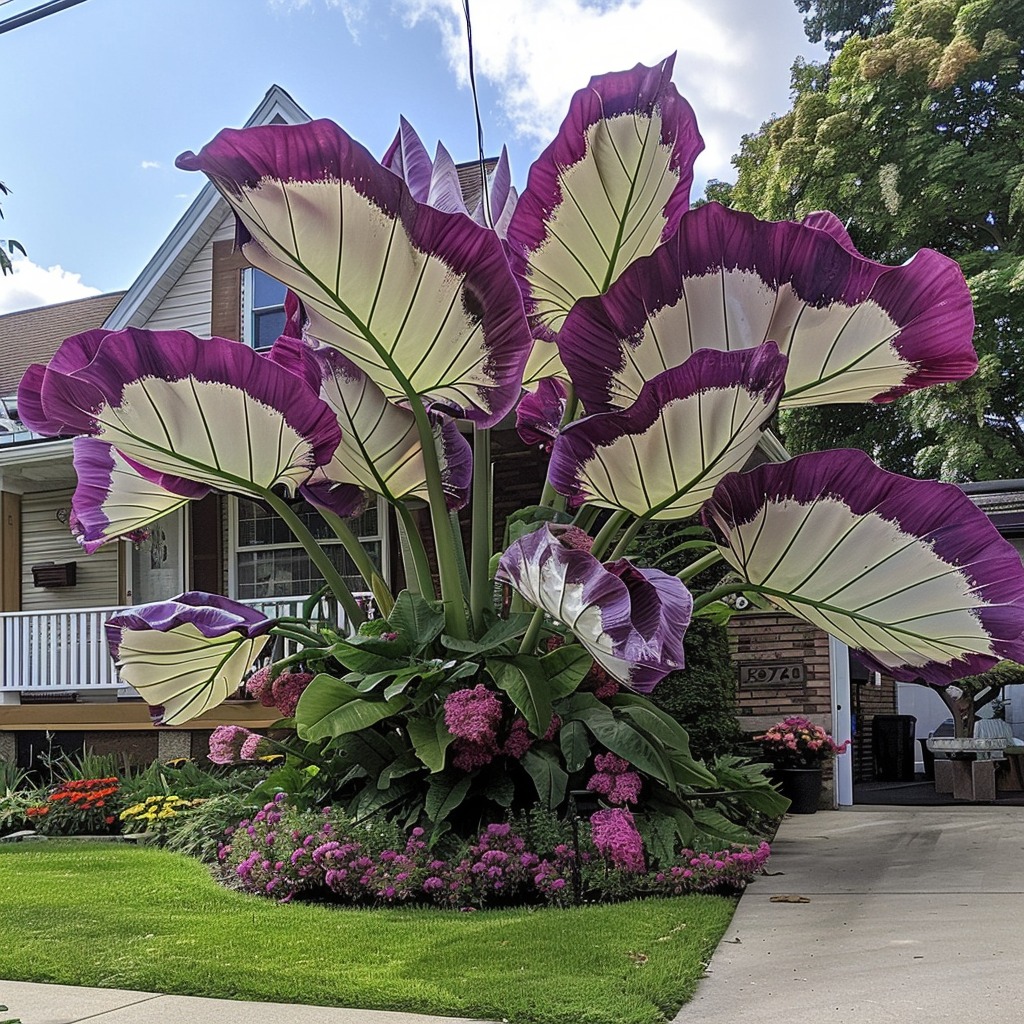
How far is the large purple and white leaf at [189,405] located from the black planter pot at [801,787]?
484 cm

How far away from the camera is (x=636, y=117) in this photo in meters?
5.55

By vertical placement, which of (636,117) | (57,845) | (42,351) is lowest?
(57,845)

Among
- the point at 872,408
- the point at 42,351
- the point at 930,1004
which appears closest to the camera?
the point at 930,1004

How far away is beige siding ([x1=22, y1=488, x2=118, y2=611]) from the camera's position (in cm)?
1399

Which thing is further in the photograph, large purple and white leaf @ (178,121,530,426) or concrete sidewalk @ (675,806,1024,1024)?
large purple and white leaf @ (178,121,530,426)

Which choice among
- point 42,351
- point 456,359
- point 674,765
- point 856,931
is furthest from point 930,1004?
point 42,351

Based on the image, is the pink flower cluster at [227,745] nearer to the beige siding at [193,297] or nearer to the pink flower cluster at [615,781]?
the pink flower cluster at [615,781]

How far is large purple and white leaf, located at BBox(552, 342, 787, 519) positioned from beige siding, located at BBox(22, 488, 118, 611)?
9917 mm

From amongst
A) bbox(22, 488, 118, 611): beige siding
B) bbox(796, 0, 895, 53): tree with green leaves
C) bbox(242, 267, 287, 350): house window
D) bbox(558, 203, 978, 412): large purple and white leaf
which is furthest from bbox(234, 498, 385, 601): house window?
bbox(796, 0, 895, 53): tree with green leaves

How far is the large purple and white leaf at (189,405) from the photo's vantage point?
222 inches

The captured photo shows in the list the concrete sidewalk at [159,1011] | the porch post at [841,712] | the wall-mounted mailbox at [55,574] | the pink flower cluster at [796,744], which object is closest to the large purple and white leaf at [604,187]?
the concrete sidewalk at [159,1011]

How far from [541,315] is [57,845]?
17.4ft

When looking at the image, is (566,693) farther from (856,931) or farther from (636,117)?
(636,117)

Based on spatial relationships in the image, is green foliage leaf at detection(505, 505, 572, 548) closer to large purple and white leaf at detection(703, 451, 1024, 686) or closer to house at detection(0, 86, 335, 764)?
large purple and white leaf at detection(703, 451, 1024, 686)
